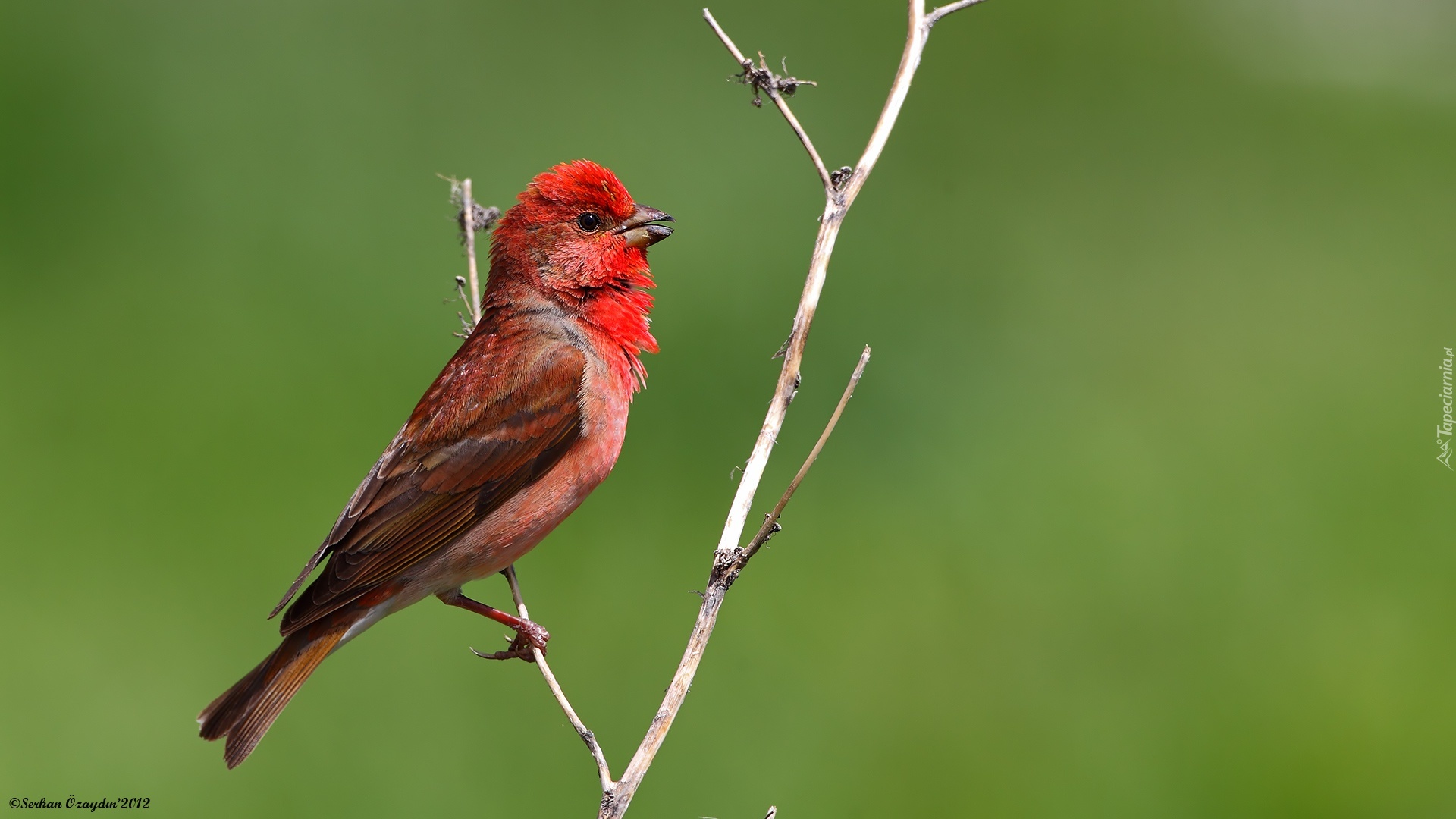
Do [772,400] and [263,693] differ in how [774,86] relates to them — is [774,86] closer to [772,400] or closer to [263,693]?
[772,400]

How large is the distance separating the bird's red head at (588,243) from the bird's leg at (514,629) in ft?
3.19

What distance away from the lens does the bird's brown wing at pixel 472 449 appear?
4.50m

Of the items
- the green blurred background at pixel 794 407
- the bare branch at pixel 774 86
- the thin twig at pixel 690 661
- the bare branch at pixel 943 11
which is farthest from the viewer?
the green blurred background at pixel 794 407

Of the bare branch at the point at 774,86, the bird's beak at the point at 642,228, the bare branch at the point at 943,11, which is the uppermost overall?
the bare branch at the point at 943,11

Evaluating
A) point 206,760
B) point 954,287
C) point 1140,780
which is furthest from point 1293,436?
point 206,760

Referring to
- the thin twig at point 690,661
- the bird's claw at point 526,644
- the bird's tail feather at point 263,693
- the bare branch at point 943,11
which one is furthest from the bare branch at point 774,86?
the bird's tail feather at point 263,693

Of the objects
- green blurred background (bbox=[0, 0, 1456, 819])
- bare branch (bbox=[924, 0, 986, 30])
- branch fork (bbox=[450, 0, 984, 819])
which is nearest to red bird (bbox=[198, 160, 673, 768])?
branch fork (bbox=[450, 0, 984, 819])

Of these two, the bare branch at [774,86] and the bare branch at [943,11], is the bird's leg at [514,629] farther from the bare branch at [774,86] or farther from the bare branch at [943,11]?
the bare branch at [943,11]

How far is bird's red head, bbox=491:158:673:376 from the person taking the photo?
479 centimetres

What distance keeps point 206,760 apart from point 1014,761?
11.8 feet

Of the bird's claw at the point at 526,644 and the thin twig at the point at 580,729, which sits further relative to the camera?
the bird's claw at the point at 526,644

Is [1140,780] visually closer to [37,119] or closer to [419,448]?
[419,448]

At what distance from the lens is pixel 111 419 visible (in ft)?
24.2

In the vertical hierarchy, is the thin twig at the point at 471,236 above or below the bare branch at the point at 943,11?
below
